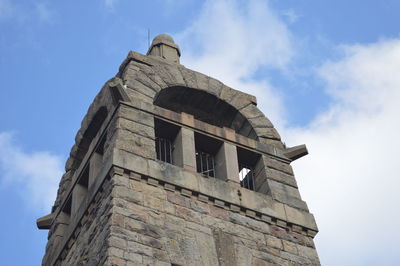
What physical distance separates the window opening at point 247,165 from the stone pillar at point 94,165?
2.60 metres

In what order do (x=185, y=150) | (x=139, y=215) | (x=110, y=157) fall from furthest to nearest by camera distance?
(x=185, y=150) → (x=110, y=157) → (x=139, y=215)

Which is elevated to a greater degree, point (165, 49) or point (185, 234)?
point (165, 49)

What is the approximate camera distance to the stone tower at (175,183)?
12.3 meters

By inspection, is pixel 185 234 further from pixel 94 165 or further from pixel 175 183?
pixel 94 165

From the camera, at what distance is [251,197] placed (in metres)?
14.1

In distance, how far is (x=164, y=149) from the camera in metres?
15.0

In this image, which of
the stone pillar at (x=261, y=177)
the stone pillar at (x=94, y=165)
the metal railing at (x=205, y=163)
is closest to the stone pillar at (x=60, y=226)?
the stone pillar at (x=94, y=165)

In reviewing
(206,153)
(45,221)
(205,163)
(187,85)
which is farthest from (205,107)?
(45,221)

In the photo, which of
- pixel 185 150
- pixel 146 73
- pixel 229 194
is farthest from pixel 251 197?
pixel 146 73

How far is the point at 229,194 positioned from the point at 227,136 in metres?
1.82

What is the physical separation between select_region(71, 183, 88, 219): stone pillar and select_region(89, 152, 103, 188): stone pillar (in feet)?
1.87

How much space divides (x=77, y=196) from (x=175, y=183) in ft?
8.91

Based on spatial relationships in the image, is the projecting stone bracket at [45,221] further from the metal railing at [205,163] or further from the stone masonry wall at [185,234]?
the stone masonry wall at [185,234]

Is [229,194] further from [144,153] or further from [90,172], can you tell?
[90,172]
